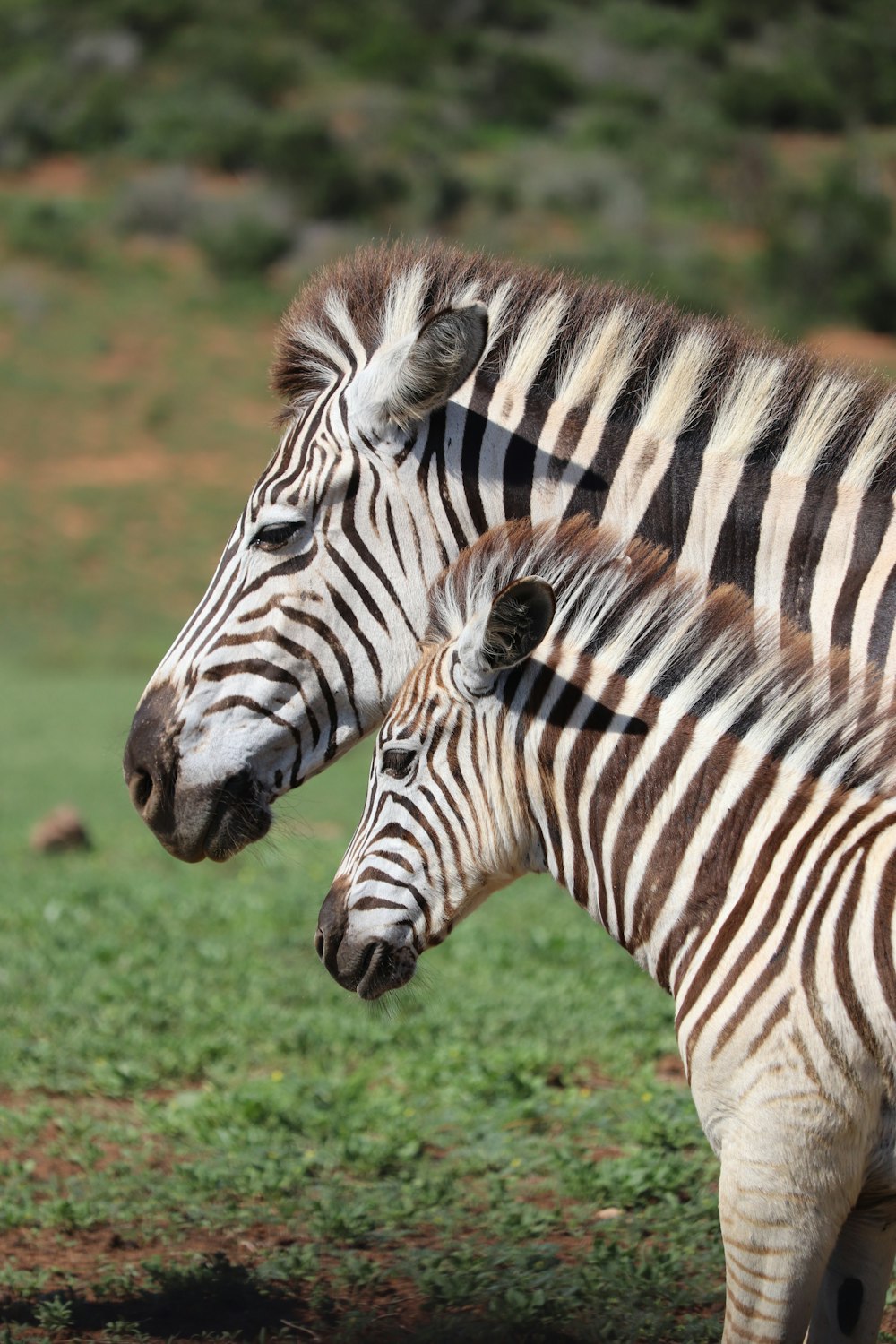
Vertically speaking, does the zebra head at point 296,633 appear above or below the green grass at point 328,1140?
above

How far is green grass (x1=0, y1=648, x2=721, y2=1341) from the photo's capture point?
13.9ft

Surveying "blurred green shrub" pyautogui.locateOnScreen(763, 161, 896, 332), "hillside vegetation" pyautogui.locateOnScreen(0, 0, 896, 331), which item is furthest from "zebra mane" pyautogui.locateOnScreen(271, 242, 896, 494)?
"blurred green shrub" pyautogui.locateOnScreen(763, 161, 896, 332)

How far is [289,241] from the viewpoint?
3781cm

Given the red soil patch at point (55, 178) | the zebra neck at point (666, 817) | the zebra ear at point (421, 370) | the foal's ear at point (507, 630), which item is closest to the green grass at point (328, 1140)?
the zebra neck at point (666, 817)

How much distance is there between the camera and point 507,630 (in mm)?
3102

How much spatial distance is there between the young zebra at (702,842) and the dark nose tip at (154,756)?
82cm

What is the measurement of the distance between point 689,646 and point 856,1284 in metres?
1.40

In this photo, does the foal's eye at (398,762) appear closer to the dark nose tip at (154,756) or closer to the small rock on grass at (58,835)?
the dark nose tip at (154,756)

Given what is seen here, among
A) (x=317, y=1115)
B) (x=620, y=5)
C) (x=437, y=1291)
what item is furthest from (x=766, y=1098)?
(x=620, y=5)

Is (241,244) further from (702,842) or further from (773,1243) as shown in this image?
(773,1243)

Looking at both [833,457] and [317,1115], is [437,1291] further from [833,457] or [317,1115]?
[833,457]

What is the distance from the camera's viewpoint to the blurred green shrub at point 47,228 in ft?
117

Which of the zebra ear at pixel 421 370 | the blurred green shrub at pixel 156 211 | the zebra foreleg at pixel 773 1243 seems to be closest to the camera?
the zebra foreleg at pixel 773 1243

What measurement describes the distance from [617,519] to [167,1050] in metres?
3.65
